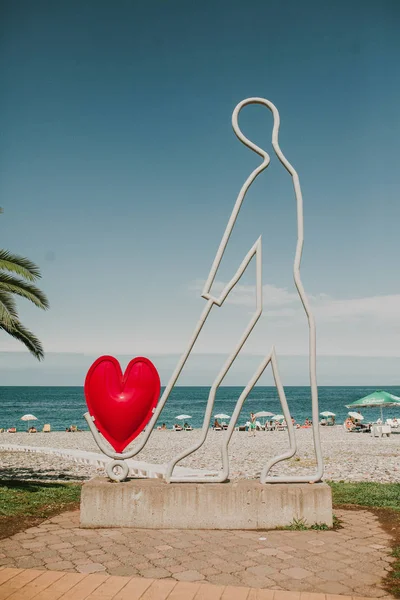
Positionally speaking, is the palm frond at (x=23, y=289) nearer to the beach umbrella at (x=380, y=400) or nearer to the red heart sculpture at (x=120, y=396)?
the red heart sculpture at (x=120, y=396)

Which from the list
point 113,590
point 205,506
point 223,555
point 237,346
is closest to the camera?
point 113,590

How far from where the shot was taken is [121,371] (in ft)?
21.7

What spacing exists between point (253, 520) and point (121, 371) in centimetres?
242

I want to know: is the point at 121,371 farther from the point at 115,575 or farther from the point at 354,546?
the point at 354,546

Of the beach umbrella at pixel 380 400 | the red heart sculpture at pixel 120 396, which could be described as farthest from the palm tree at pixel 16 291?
the beach umbrella at pixel 380 400

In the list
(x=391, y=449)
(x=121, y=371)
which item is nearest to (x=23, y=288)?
(x=121, y=371)

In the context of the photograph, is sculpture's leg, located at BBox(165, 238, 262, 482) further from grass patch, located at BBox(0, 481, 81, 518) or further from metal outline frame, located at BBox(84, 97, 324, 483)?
grass patch, located at BBox(0, 481, 81, 518)

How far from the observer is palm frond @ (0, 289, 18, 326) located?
10.4m

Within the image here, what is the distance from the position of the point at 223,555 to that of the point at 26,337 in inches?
298

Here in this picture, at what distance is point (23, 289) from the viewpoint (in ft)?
36.6

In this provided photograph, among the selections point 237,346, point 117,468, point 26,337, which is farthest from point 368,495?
point 26,337

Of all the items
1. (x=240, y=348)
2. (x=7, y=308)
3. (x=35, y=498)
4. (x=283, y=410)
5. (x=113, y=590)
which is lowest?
(x=35, y=498)

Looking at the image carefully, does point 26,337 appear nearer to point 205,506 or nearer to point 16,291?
point 16,291

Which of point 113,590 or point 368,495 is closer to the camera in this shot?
point 113,590
